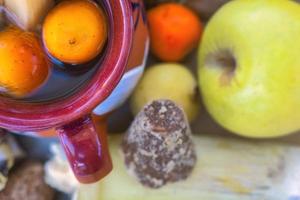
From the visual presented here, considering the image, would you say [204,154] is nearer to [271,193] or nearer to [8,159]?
[271,193]

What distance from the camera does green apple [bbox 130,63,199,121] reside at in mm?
678

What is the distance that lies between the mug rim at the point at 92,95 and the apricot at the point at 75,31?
3 centimetres

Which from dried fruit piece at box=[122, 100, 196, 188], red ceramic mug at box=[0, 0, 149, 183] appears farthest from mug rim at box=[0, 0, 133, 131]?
dried fruit piece at box=[122, 100, 196, 188]

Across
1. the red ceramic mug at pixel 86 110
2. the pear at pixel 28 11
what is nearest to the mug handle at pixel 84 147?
the red ceramic mug at pixel 86 110

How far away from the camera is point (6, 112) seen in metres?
0.51

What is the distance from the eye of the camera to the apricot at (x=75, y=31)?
1.72 ft

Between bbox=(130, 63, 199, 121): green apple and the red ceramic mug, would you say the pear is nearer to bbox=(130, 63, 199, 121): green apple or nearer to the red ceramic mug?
the red ceramic mug

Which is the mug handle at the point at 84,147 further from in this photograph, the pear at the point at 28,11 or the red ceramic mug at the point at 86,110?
the pear at the point at 28,11

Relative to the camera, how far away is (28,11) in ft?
1.77

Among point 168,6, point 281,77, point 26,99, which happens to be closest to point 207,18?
point 168,6

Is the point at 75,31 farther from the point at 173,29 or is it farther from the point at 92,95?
the point at 173,29

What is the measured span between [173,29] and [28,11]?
0.21m

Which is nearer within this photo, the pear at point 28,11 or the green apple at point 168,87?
the pear at point 28,11

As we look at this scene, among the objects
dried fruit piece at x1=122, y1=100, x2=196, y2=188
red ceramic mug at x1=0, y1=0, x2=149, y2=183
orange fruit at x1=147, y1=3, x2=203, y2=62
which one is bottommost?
dried fruit piece at x1=122, y1=100, x2=196, y2=188
